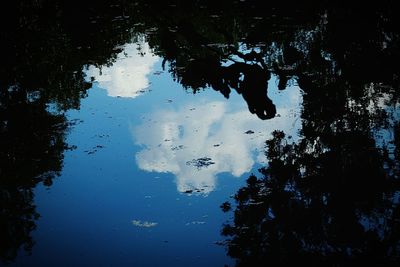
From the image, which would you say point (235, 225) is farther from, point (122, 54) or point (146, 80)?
point (122, 54)

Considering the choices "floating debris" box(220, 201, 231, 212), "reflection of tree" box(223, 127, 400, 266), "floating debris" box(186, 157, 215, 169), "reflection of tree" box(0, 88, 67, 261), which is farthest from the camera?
"floating debris" box(186, 157, 215, 169)

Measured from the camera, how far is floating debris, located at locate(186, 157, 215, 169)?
14.7 ft

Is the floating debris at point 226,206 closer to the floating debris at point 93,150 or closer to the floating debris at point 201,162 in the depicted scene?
the floating debris at point 201,162

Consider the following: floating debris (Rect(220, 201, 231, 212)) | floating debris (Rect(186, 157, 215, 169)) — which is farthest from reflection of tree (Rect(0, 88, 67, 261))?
floating debris (Rect(220, 201, 231, 212))

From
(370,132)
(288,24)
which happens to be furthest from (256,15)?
(370,132)

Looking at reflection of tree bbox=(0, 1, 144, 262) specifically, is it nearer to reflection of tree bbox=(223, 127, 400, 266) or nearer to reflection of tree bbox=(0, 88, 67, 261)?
reflection of tree bbox=(0, 88, 67, 261)

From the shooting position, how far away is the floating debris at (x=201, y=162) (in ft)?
14.7

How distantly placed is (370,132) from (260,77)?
14.8 feet

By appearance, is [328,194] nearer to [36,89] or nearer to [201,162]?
[201,162]

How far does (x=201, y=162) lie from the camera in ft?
14.9

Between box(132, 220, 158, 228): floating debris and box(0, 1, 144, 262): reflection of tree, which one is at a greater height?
box(0, 1, 144, 262): reflection of tree

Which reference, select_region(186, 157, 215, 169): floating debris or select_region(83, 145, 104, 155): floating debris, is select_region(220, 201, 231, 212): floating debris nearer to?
select_region(186, 157, 215, 169): floating debris

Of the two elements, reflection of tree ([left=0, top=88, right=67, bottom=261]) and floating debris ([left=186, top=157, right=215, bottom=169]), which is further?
floating debris ([left=186, top=157, right=215, bottom=169])

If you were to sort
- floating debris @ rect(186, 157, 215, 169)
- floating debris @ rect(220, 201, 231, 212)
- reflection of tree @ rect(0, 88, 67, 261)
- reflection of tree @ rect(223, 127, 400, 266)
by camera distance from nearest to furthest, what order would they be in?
reflection of tree @ rect(223, 127, 400, 266) < reflection of tree @ rect(0, 88, 67, 261) < floating debris @ rect(220, 201, 231, 212) < floating debris @ rect(186, 157, 215, 169)
